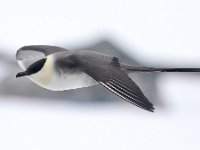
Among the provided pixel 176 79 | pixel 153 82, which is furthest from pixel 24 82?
pixel 176 79

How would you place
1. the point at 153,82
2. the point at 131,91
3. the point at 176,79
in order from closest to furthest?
the point at 131,91, the point at 153,82, the point at 176,79

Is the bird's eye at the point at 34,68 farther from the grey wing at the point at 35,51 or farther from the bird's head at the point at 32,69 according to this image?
the grey wing at the point at 35,51

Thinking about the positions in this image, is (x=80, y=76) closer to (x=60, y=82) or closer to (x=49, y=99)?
(x=60, y=82)

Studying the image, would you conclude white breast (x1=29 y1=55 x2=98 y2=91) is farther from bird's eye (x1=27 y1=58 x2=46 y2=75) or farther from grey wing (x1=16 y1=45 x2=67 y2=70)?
grey wing (x1=16 y1=45 x2=67 y2=70)

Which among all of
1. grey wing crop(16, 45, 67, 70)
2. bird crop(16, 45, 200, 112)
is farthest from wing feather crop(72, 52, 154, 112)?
grey wing crop(16, 45, 67, 70)

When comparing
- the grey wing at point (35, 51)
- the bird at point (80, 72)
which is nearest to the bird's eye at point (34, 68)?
the bird at point (80, 72)

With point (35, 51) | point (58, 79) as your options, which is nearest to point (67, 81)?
point (58, 79)
